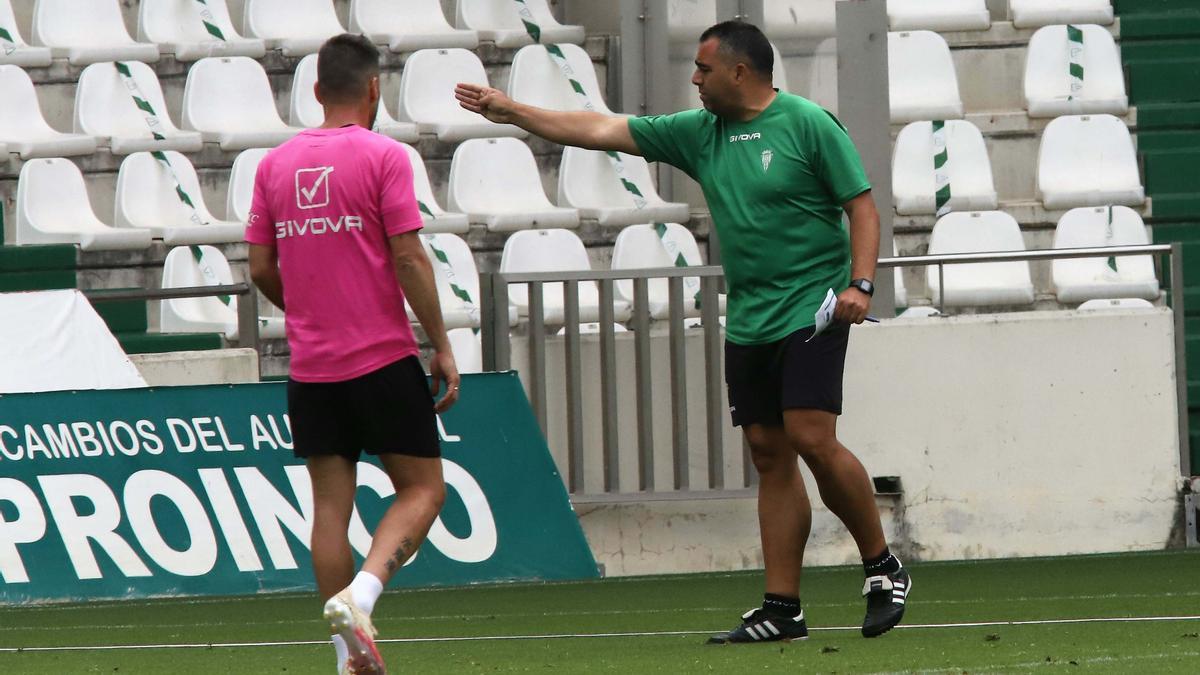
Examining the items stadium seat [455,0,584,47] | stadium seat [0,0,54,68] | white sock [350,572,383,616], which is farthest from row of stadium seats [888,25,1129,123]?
white sock [350,572,383,616]

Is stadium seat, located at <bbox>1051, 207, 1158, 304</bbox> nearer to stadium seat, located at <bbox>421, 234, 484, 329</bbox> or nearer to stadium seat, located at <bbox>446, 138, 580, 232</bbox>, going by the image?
stadium seat, located at <bbox>446, 138, 580, 232</bbox>

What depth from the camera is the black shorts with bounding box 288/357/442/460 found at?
5199 mm

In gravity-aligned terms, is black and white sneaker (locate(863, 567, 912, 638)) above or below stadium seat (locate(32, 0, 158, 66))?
below

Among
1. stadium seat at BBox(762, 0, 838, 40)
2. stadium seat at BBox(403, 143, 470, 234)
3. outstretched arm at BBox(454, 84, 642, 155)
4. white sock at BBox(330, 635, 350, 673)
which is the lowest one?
white sock at BBox(330, 635, 350, 673)

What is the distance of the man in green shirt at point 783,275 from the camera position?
5871mm

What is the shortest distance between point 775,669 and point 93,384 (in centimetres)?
546

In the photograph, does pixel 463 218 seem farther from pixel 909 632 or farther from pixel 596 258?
pixel 909 632

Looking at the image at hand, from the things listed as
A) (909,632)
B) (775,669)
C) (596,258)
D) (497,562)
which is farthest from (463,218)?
(775,669)

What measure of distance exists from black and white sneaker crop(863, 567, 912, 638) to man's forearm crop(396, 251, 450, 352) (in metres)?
1.55

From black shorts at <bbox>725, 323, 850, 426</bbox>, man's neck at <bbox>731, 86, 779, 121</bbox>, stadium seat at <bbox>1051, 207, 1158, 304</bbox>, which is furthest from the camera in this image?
stadium seat at <bbox>1051, 207, 1158, 304</bbox>

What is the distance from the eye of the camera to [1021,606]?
24.0 ft

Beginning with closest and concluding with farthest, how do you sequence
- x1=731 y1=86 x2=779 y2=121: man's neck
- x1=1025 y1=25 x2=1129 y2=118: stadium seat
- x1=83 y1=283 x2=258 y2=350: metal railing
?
x1=731 y1=86 x2=779 y2=121: man's neck → x1=83 y1=283 x2=258 y2=350: metal railing → x1=1025 y1=25 x2=1129 y2=118: stadium seat

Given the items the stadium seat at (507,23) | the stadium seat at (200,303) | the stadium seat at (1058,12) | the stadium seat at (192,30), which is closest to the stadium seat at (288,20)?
the stadium seat at (192,30)

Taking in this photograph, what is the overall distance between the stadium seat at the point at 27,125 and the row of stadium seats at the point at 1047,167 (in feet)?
16.2
